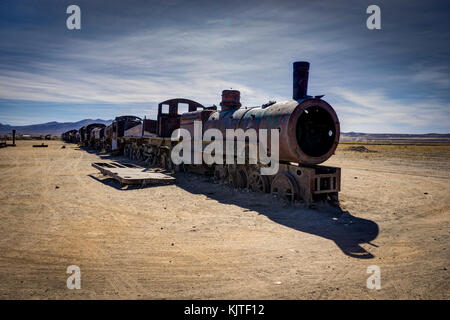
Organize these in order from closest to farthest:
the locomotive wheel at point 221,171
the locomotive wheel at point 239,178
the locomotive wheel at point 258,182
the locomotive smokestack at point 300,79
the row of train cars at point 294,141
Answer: the row of train cars at point 294,141, the locomotive smokestack at point 300,79, the locomotive wheel at point 258,182, the locomotive wheel at point 239,178, the locomotive wheel at point 221,171

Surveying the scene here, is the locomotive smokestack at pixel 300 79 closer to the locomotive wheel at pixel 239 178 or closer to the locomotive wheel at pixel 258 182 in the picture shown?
the locomotive wheel at pixel 258 182

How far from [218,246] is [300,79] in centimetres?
578

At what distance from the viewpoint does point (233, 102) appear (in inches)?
463

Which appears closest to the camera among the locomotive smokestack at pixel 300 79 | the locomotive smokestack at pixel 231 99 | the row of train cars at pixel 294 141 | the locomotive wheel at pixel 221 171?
the row of train cars at pixel 294 141

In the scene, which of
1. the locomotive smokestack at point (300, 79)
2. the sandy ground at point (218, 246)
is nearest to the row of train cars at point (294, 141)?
the locomotive smokestack at point (300, 79)

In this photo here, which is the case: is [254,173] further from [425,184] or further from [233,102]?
[425,184]

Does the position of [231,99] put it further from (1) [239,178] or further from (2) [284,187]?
(2) [284,187]

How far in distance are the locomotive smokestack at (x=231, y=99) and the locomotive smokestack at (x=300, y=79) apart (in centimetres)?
363

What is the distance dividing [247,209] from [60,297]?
16.8 ft

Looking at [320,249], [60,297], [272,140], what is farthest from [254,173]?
[60,297]

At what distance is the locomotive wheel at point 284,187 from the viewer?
26.2 feet

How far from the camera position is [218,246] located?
504 cm

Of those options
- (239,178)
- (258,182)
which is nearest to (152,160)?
(239,178)

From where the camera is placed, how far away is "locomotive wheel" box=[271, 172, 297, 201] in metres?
7.98
